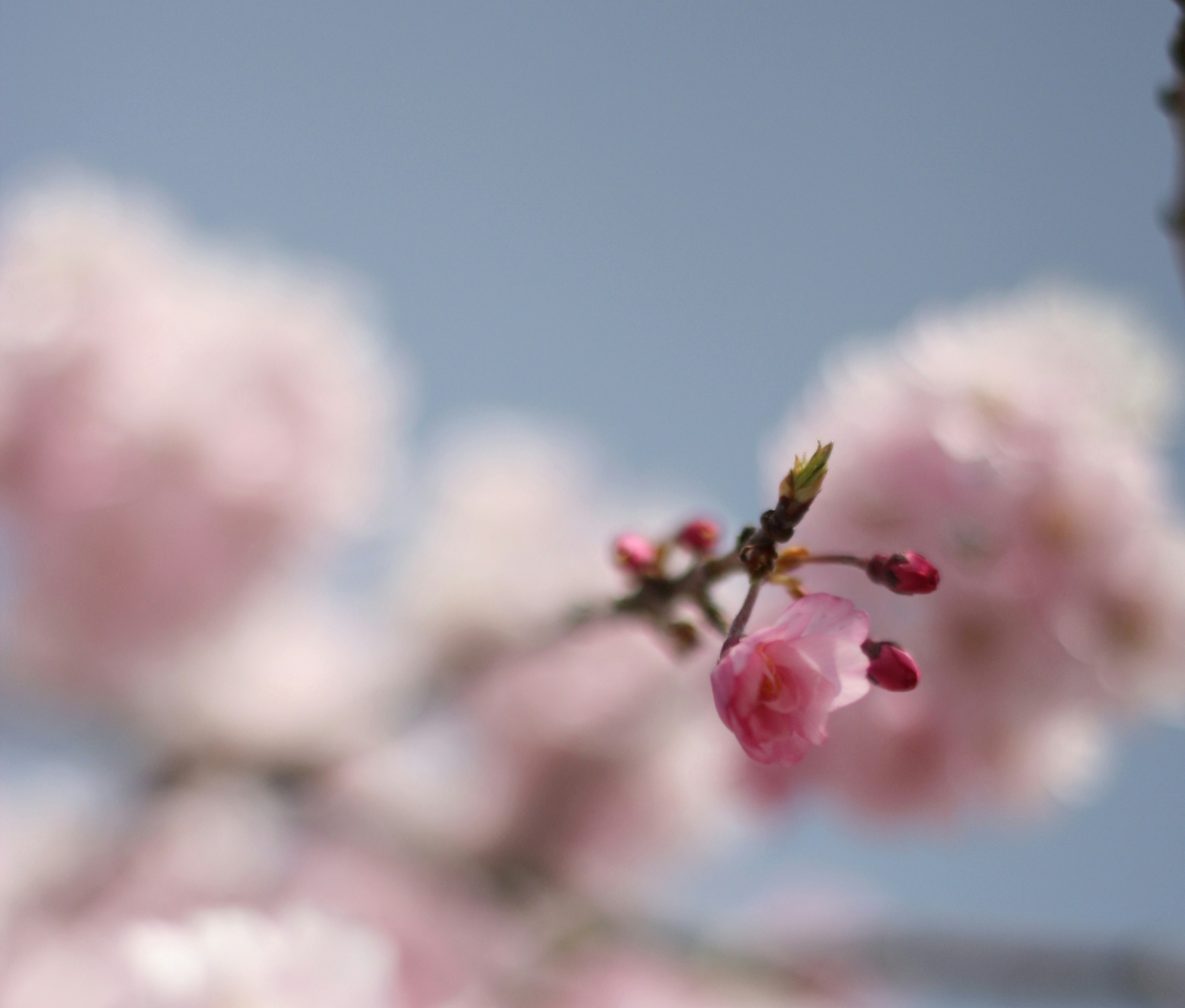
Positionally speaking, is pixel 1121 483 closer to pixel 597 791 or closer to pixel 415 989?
pixel 415 989

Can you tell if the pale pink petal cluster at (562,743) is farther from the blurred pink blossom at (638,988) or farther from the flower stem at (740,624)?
the flower stem at (740,624)

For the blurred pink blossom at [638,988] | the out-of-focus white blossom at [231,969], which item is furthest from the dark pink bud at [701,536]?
the blurred pink blossom at [638,988]

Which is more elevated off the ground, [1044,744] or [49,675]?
[49,675]

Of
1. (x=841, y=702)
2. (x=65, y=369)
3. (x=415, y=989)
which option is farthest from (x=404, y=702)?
(x=841, y=702)

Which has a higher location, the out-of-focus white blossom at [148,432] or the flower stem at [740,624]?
the out-of-focus white blossom at [148,432]

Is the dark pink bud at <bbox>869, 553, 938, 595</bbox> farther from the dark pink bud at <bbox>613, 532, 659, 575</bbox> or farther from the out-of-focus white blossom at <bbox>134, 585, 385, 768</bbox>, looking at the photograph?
the out-of-focus white blossom at <bbox>134, 585, 385, 768</bbox>

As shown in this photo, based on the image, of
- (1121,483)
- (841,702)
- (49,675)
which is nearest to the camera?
(841,702)

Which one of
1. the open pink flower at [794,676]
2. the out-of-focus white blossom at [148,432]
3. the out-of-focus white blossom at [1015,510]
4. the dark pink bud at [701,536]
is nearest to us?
the open pink flower at [794,676]

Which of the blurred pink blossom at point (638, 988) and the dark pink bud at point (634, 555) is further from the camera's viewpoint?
the blurred pink blossom at point (638, 988)
